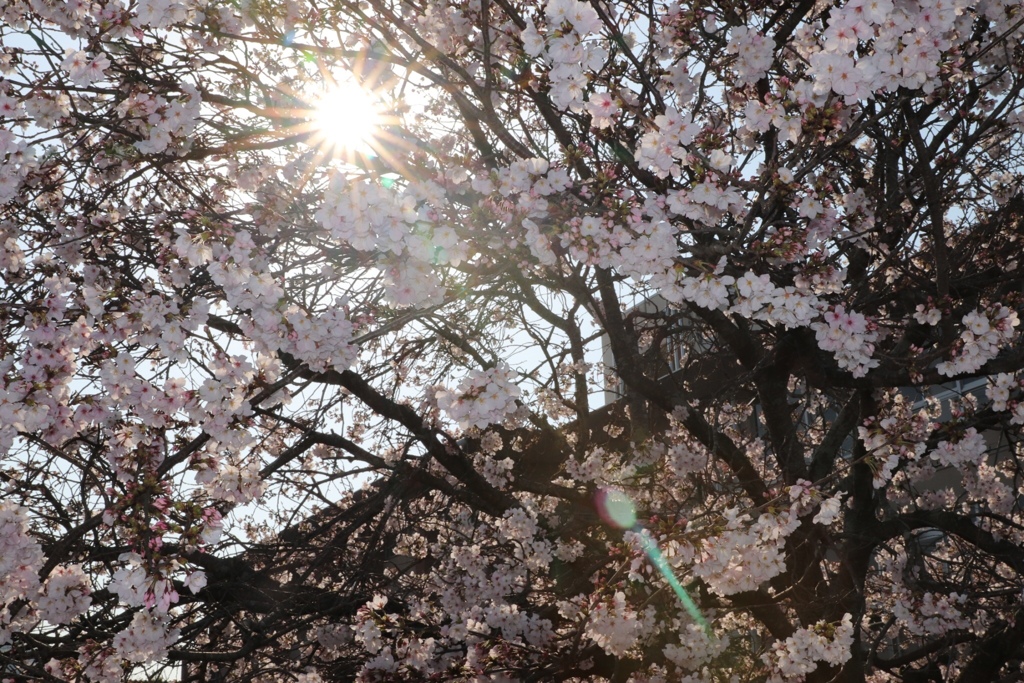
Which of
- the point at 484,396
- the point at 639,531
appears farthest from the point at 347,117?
the point at 639,531

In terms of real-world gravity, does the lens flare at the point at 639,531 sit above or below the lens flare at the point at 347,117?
below

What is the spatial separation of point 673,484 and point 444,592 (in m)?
2.36

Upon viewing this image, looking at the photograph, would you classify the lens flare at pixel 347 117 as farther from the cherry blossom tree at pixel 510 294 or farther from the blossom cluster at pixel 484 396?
the blossom cluster at pixel 484 396

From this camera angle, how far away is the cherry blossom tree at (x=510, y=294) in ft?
10.7

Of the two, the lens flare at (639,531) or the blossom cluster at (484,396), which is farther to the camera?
the lens flare at (639,531)

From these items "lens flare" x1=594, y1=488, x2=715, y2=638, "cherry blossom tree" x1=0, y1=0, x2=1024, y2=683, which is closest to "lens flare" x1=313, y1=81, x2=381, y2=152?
"cherry blossom tree" x1=0, y1=0, x2=1024, y2=683

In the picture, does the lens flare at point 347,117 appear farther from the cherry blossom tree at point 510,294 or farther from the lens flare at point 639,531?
A: the lens flare at point 639,531

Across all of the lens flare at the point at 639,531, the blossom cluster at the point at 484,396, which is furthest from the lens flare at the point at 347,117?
the lens flare at the point at 639,531

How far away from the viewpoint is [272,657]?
551 cm

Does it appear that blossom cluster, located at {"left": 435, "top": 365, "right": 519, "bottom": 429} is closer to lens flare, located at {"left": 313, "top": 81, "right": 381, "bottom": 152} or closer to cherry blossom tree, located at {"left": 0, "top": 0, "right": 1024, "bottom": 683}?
cherry blossom tree, located at {"left": 0, "top": 0, "right": 1024, "bottom": 683}

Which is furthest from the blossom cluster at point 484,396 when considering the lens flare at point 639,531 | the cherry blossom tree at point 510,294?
the lens flare at point 639,531

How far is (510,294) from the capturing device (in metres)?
6.46

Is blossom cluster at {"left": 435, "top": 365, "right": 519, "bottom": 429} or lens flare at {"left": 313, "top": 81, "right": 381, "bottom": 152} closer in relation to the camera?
blossom cluster at {"left": 435, "top": 365, "right": 519, "bottom": 429}

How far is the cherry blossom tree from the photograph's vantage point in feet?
10.7
